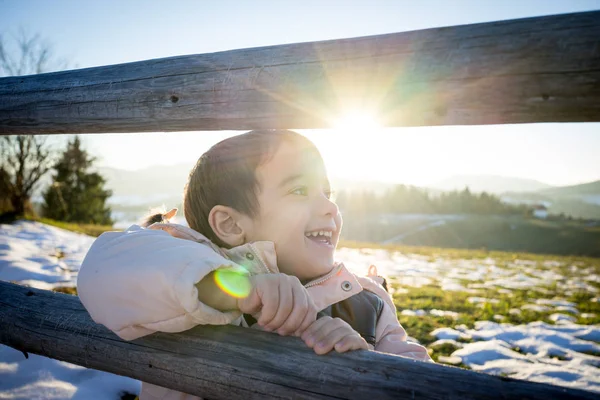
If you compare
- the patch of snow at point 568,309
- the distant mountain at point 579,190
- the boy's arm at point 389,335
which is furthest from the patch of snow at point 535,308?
the distant mountain at point 579,190

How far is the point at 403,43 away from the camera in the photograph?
0.94 metres

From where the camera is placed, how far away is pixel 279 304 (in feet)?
3.33

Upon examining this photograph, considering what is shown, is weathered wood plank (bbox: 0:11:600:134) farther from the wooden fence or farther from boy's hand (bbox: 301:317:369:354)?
boy's hand (bbox: 301:317:369:354)

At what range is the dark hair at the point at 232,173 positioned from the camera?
5.33 ft

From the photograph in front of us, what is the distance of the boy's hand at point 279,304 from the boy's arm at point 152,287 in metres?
0.07

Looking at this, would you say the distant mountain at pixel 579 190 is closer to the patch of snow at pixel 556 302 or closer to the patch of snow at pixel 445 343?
the patch of snow at pixel 556 302

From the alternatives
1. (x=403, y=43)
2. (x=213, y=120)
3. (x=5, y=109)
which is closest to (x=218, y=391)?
(x=213, y=120)

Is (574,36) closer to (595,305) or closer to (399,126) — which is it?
(399,126)

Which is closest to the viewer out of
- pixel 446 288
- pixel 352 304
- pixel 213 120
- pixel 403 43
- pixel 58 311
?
Result: pixel 403 43

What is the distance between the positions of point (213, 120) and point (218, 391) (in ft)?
2.72

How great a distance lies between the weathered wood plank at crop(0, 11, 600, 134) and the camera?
806 millimetres

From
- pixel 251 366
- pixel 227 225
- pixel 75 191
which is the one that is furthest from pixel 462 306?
pixel 75 191

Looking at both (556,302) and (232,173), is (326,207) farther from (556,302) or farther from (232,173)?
(556,302)

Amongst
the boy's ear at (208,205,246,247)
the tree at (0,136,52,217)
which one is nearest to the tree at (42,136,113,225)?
the tree at (0,136,52,217)
